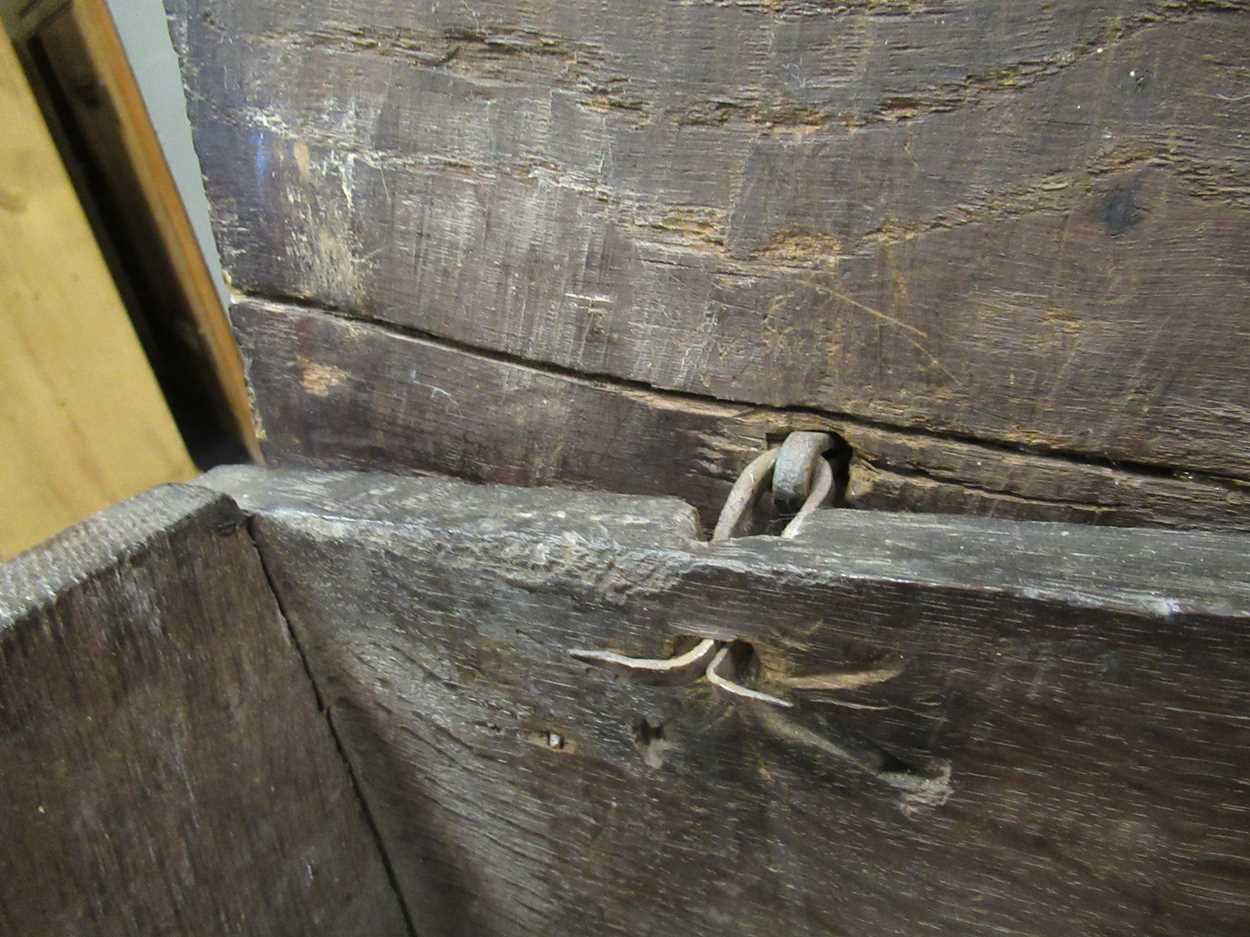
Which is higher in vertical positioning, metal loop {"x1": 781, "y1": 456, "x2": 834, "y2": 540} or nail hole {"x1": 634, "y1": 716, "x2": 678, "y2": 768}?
metal loop {"x1": 781, "y1": 456, "x2": 834, "y2": 540}

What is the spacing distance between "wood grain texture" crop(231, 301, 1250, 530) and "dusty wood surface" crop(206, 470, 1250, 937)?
68mm

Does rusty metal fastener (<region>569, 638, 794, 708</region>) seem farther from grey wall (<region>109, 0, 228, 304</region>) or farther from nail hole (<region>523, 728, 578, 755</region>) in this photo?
grey wall (<region>109, 0, 228, 304</region>)

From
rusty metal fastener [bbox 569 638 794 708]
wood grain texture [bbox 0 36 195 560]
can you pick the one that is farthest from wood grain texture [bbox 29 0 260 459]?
rusty metal fastener [bbox 569 638 794 708]

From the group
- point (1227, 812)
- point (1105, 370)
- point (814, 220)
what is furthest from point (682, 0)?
point (1227, 812)

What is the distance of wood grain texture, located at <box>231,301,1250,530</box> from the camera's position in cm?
64

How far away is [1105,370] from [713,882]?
46 cm

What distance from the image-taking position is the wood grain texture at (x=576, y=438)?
64 centimetres

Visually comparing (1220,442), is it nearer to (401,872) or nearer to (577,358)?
(577,358)

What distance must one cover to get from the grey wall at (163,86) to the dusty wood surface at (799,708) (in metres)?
0.90

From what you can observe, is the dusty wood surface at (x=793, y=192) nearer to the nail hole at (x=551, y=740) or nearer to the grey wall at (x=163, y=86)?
the nail hole at (x=551, y=740)

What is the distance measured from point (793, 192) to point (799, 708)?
1.12 feet

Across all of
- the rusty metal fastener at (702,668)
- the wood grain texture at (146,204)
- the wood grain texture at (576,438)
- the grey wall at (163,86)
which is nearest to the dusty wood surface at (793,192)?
the wood grain texture at (576,438)

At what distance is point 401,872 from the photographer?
3.10 feet

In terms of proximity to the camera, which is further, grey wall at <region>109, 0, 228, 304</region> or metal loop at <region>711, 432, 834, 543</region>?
grey wall at <region>109, 0, 228, 304</region>
